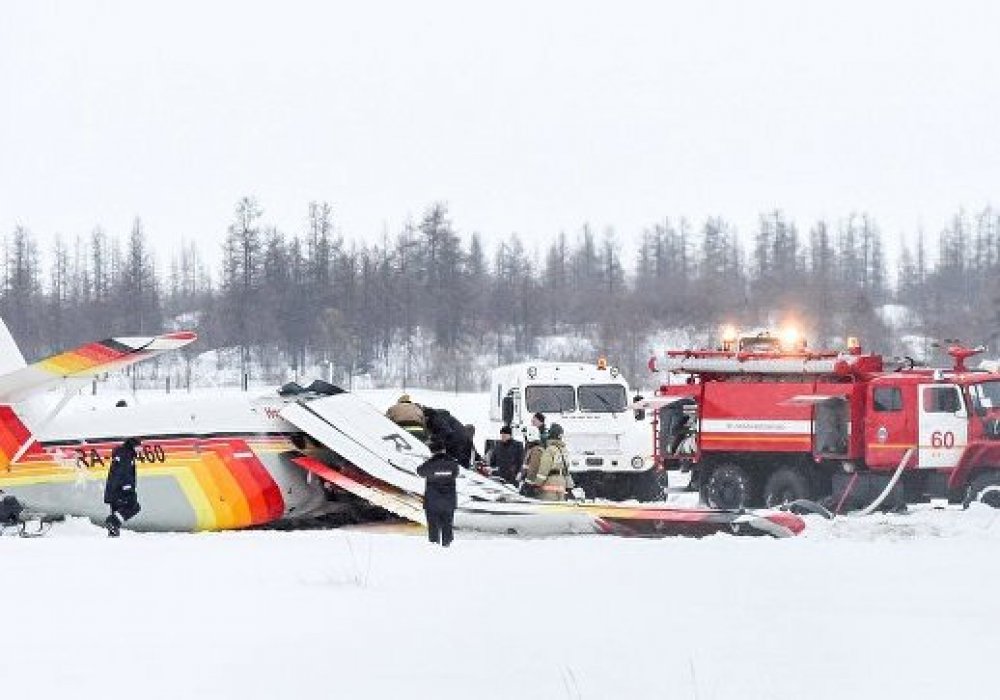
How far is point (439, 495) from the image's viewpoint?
15.9 meters

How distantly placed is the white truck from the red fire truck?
0.61 metres

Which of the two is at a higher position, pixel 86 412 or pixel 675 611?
pixel 86 412

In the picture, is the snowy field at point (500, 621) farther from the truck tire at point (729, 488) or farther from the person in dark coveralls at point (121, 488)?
the truck tire at point (729, 488)

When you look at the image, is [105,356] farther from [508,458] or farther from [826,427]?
[826,427]

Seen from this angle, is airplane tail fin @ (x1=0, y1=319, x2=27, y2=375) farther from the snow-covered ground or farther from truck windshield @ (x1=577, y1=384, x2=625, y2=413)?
truck windshield @ (x1=577, y1=384, x2=625, y2=413)

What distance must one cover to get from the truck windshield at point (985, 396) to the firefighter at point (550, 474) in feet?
24.1

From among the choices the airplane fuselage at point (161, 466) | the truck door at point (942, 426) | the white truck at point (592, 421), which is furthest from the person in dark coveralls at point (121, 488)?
the truck door at point (942, 426)

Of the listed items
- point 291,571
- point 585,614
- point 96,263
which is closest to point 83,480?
point 291,571

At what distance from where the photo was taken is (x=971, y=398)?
2256 cm

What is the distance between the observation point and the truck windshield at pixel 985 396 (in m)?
22.5

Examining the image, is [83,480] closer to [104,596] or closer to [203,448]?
[203,448]

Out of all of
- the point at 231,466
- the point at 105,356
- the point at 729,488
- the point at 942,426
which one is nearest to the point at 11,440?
the point at 105,356

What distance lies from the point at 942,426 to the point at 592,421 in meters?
5.56

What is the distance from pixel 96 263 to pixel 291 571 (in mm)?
91572
